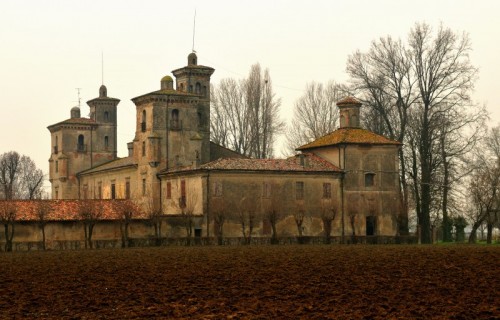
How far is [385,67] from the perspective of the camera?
72750 millimetres

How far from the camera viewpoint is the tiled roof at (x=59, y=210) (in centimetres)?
6619

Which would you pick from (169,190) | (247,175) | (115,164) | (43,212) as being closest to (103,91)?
(115,164)

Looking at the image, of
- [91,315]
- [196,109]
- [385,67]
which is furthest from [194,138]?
[91,315]

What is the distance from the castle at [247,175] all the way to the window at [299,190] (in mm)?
68

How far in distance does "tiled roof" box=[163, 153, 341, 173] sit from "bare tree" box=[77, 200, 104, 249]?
7030 millimetres

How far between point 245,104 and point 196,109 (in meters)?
12.8

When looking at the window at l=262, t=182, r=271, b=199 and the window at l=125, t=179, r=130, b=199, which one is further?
the window at l=125, t=179, r=130, b=199

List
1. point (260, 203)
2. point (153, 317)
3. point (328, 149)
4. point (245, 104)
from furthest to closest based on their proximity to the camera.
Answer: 1. point (245, 104)
2. point (328, 149)
3. point (260, 203)
4. point (153, 317)

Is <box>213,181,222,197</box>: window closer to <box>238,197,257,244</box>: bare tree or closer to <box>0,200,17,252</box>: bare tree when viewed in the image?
<box>238,197,257,244</box>: bare tree

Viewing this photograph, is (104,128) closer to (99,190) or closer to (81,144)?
(81,144)

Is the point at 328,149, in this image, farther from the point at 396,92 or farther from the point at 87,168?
the point at 87,168

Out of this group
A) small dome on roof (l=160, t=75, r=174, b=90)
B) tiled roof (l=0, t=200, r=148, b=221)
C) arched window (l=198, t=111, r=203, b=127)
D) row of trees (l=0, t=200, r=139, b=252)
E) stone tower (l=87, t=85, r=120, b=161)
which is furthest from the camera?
stone tower (l=87, t=85, r=120, b=161)

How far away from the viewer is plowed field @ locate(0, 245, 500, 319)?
79.5 feet

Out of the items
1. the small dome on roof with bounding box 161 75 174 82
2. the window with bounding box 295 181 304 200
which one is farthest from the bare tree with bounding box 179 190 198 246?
the small dome on roof with bounding box 161 75 174 82
